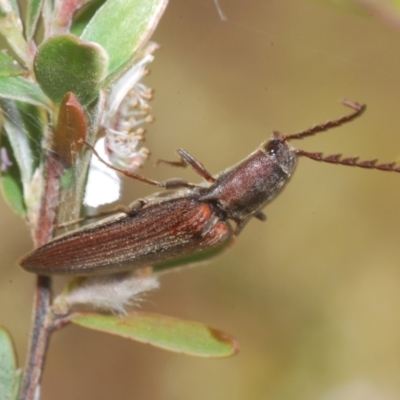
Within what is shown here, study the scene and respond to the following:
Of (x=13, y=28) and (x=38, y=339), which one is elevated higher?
(x=13, y=28)

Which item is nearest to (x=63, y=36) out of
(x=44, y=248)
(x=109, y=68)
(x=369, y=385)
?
(x=109, y=68)

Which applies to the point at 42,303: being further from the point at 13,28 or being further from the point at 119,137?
the point at 13,28

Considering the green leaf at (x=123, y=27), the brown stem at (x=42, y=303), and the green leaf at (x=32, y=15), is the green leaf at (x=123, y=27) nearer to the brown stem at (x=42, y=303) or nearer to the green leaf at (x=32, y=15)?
the green leaf at (x=32, y=15)

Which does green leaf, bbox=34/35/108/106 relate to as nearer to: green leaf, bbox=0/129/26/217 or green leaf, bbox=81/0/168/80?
green leaf, bbox=81/0/168/80

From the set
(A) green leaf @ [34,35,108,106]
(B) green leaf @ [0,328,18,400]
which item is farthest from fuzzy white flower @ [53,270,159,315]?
(A) green leaf @ [34,35,108,106]

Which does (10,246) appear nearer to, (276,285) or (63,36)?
(276,285)

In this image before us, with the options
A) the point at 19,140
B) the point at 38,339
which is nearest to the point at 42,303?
the point at 38,339
